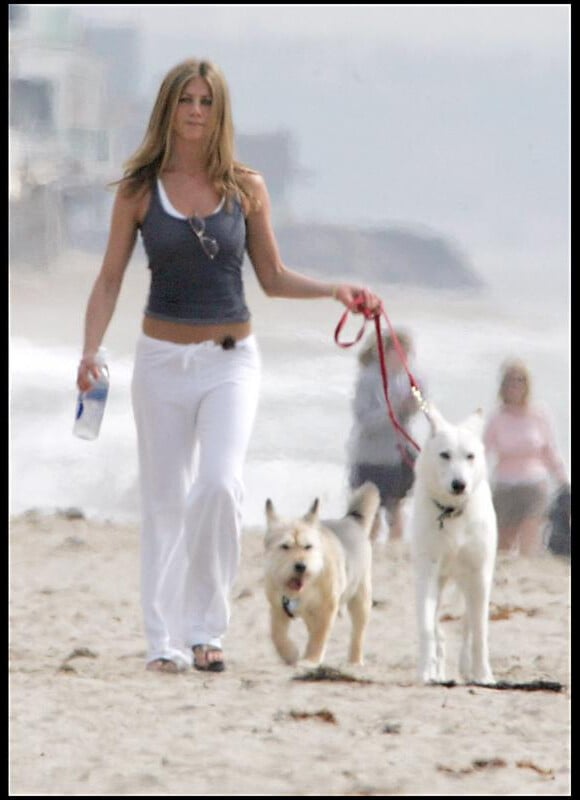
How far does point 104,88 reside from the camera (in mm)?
21844

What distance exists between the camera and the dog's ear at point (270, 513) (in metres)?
8.98

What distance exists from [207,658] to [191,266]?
162cm

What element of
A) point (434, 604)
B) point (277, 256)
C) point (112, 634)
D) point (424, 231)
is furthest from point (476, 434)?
point (424, 231)

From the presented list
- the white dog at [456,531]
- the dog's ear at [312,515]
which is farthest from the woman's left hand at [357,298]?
the dog's ear at [312,515]

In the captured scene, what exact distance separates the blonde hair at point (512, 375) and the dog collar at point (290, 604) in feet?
12.2

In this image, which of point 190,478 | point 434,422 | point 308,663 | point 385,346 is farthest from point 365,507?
point 385,346

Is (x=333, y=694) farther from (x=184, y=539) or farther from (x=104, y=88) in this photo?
(x=104, y=88)

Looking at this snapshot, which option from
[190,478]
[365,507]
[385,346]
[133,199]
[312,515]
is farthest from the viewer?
[385,346]

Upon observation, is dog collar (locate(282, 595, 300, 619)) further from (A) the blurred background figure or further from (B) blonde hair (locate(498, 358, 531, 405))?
(B) blonde hair (locate(498, 358, 531, 405))

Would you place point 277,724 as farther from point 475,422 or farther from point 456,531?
point 475,422

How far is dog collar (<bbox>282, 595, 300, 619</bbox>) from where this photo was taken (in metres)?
9.04

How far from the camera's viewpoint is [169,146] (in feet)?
26.1

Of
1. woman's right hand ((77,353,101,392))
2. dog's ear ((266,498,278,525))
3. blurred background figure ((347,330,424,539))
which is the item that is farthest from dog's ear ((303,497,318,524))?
blurred background figure ((347,330,424,539))

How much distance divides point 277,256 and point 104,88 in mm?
14160
